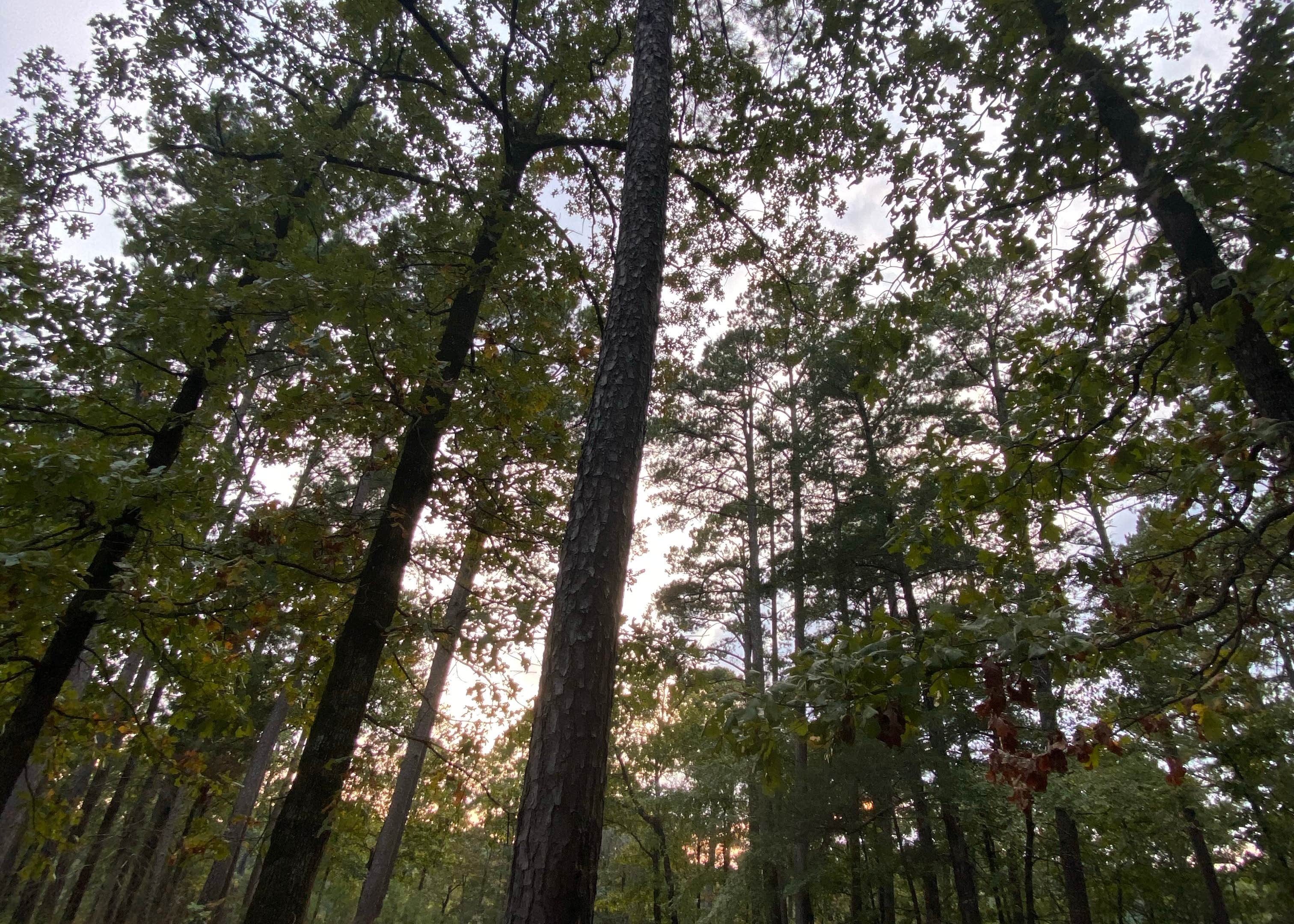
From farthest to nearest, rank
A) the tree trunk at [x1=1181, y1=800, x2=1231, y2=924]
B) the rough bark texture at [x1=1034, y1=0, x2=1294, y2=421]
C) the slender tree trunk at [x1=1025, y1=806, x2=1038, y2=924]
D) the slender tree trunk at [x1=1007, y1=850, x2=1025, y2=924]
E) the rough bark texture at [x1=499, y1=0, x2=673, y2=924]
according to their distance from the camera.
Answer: the slender tree trunk at [x1=1007, y1=850, x2=1025, y2=924] < the slender tree trunk at [x1=1025, y1=806, x2=1038, y2=924] < the tree trunk at [x1=1181, y1=800, x2=1231, y2=924] < the rough bark texture at [x1=1034, y1=0, x2=1294, y2=421] < the rough bark texture at [x1=499, y1=0, x2=673, y2=924]

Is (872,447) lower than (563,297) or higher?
higher

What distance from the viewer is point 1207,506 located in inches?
95.7

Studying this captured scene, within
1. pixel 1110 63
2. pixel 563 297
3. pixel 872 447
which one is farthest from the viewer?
pixel 872 447

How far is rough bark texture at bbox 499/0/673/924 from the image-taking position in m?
1.86

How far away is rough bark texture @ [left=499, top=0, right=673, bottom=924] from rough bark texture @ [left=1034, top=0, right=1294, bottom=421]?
82.8 inches

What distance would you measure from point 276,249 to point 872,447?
11.3 metres

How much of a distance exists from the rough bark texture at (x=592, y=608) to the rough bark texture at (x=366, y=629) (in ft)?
4.82

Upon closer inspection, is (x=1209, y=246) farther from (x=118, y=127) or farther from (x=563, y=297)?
(x=118, y=127)

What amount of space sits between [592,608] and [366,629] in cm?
231

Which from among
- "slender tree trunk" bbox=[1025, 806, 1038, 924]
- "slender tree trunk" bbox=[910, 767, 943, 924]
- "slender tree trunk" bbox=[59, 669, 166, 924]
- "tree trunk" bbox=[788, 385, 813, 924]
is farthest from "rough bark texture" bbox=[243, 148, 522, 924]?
"slender tree trunk" bbox=[59, 669, 166, 924]

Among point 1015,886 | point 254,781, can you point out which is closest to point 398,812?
point 254,781

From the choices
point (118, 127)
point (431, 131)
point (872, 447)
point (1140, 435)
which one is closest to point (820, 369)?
point (872, 447)

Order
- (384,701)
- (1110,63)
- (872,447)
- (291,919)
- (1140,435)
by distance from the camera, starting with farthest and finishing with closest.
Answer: (872,447)
(384,701)
(291,919)
(1110,63)
(1140,435)

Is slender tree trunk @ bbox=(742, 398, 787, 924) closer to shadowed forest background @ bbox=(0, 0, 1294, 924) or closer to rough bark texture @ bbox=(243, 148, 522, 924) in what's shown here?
shadowed forest background @ bbox=(0, 0, 1294, 924)
